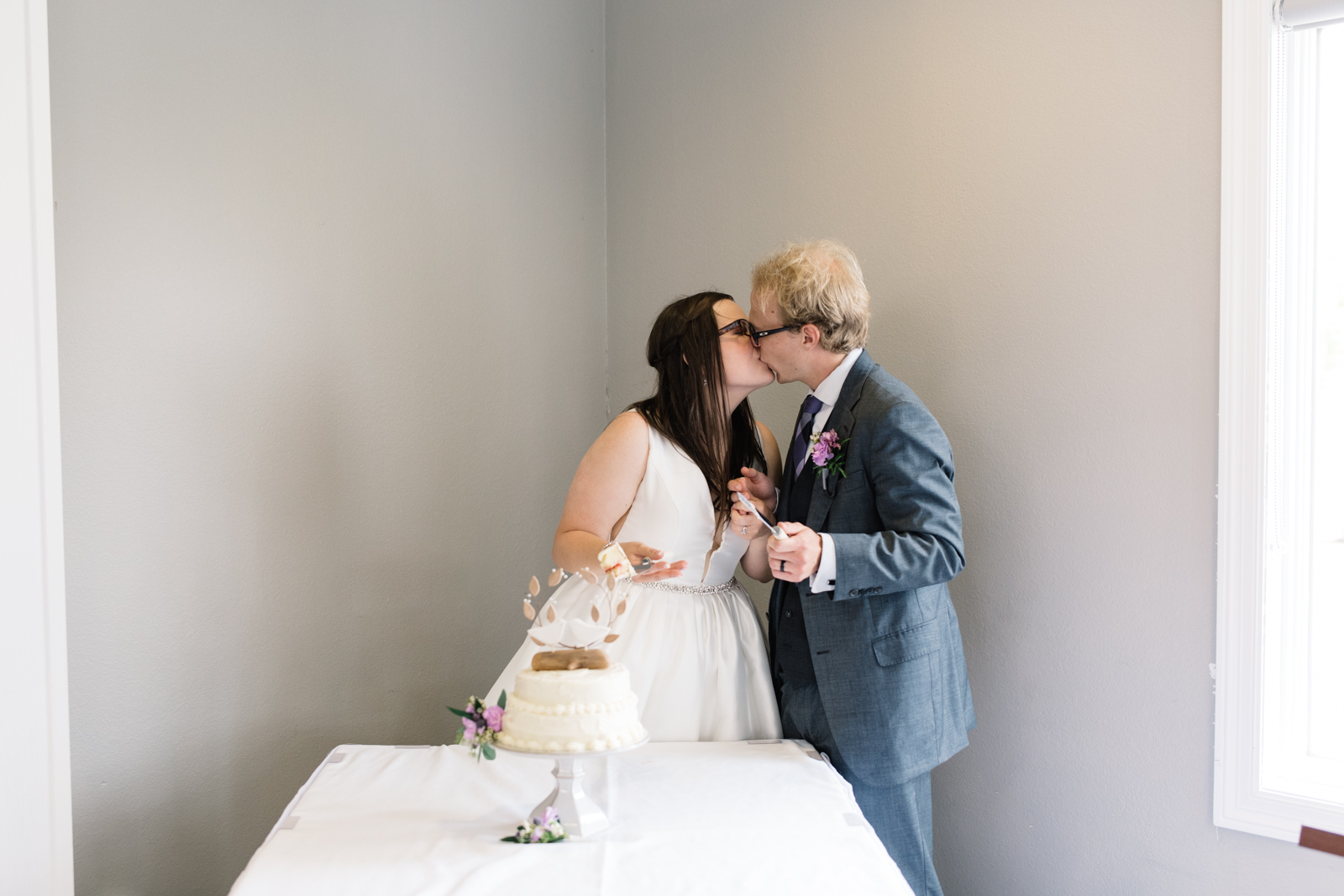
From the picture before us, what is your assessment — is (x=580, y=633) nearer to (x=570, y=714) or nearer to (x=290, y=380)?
(x=570, y=714)

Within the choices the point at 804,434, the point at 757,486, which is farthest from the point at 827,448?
the point at 757,486

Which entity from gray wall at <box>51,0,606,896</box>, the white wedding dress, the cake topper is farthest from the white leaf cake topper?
gray wall at <box>51,0,606,896</box>

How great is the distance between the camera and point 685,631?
2.06 m

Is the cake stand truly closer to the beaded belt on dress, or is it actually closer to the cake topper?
the cake topper

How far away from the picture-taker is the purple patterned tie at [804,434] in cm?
209

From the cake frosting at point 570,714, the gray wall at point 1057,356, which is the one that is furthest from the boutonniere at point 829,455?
the cake frosting at point 570,714

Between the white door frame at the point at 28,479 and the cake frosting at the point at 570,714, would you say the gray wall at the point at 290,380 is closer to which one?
the white door frame at the point at 28,479

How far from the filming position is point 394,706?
8.28 feet

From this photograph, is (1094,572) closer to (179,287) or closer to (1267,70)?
(1267,70)

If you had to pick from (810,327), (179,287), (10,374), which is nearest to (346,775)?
(10,374)

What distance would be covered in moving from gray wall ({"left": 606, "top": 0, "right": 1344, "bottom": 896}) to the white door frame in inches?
72.0

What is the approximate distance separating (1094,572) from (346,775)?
5.50ft

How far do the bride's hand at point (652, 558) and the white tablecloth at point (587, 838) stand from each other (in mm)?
370

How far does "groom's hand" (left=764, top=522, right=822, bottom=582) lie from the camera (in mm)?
1734
